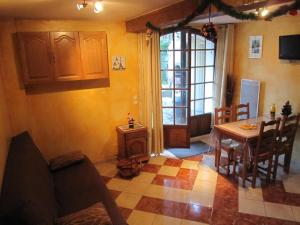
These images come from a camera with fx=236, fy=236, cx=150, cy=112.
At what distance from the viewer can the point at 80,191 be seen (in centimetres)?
245

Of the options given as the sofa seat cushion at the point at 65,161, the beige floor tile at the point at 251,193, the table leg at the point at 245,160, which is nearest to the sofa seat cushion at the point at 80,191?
the sofa seat cushion at the point at 65,161

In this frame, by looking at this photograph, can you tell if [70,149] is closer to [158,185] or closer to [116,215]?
[158,185]

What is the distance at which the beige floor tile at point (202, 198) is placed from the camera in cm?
285

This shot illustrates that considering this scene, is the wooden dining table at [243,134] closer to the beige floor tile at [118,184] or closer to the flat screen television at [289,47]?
the flat screen television at [289,47]

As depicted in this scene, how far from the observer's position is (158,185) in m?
3.26

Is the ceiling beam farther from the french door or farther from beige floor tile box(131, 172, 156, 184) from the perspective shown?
beige floor tile box(131, 172, 156, 184)

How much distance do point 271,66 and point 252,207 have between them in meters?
2.41

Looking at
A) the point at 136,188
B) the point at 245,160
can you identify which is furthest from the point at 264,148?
the point at 136,188

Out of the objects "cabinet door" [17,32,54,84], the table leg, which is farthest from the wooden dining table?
"cabinet door" [17,32,54,84]

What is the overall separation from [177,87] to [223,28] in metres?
1.54

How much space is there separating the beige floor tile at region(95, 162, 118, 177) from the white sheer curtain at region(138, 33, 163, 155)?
711 millimetres

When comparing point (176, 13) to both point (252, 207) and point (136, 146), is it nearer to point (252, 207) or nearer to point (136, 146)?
point (136, 146)

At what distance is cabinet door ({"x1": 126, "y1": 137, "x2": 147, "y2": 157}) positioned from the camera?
3.76m

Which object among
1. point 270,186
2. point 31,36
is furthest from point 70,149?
point 270,186
